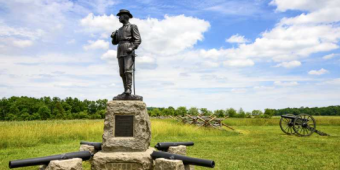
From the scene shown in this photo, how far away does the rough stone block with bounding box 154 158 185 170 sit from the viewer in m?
5.16

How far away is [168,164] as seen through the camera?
207 inches

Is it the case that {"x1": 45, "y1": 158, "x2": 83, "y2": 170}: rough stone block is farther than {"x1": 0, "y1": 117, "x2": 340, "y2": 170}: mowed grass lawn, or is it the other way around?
{"x1": 0, "y1": 117, "x2": 340, "y2": 170}: mowed grass lawn

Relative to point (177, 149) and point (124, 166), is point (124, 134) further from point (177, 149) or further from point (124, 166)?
point (177, 149)

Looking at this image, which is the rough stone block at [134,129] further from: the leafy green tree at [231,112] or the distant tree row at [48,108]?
the leafy green tree at [231,112]

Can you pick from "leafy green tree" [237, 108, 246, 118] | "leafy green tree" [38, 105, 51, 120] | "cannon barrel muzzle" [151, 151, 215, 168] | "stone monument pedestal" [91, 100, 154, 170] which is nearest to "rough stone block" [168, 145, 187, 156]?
"stone monument pedestal" [91, 100, 154, 170]

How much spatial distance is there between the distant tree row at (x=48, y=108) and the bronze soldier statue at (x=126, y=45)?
126 feet

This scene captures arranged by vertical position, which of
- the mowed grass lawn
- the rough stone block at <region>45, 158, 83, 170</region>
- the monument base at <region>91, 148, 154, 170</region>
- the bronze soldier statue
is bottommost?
the mowed grass lawn

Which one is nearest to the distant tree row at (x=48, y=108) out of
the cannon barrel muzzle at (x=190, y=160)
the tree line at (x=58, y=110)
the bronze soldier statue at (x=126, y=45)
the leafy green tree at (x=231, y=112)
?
the tree line at (x=58, y=110)

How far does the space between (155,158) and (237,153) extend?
4.82m

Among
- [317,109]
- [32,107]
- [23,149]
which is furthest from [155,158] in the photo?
[317,109]

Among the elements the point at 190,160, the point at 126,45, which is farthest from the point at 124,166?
the point at 126,45

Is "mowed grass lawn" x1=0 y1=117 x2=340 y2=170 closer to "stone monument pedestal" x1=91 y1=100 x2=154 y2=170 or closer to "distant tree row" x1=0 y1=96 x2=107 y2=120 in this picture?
"stone monument pedestal" x1=91 y1=100 x2=154 y2=170

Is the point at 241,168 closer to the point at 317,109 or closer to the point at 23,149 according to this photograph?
the point at 23,149

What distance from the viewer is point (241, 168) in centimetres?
718
